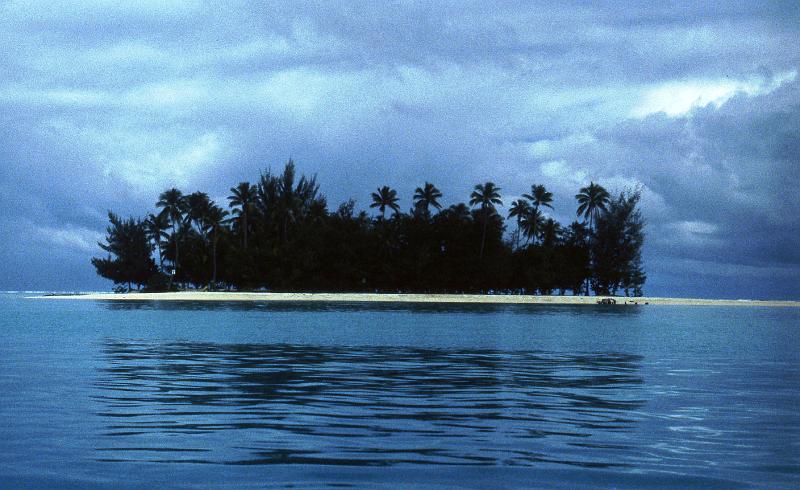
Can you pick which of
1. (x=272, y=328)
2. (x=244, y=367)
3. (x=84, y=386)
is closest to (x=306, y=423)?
(x=84, y=386)

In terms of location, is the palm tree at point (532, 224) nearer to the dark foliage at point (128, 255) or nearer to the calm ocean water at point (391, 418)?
the dark foliage at point (128, 255)

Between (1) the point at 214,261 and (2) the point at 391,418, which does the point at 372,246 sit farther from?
(2) the point at 391,418

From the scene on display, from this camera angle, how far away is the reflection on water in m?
11.1

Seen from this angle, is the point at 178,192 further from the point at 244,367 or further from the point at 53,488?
the point at 53,488

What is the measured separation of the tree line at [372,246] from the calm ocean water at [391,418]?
87454mm

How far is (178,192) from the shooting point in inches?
5074

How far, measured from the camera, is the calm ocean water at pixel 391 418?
9828mm

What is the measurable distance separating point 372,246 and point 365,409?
340 feet

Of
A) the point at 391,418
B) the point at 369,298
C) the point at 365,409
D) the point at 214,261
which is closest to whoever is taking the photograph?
the point at 391,418

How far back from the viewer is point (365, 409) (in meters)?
15.3

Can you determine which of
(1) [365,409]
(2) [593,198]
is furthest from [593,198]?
(1) [365,409]

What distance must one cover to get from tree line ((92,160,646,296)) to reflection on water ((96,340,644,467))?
300 feet

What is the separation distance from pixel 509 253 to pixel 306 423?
367ft

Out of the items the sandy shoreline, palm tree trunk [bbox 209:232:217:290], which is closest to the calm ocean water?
the sandy shoreline
